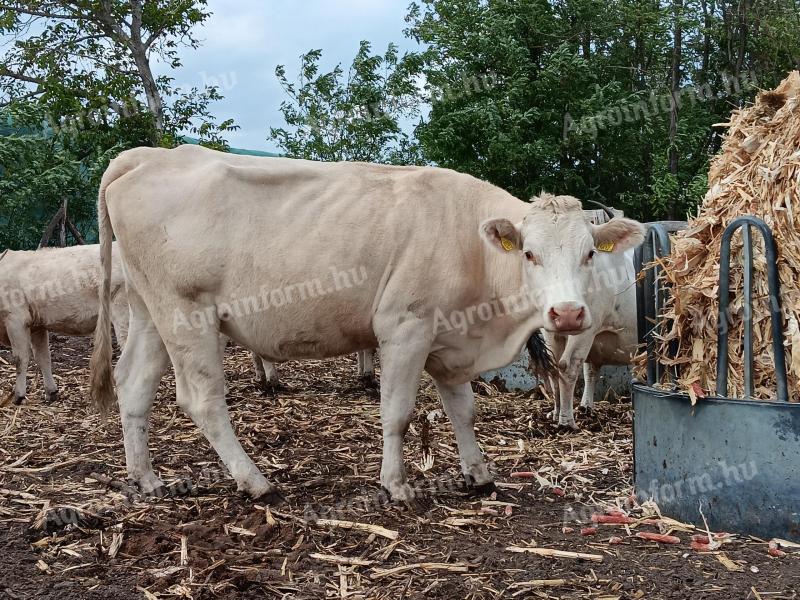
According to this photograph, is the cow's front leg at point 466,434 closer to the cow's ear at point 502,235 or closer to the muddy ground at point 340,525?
the muddy ground at point 340,525

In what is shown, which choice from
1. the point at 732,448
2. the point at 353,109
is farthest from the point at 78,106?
the point at 732,448

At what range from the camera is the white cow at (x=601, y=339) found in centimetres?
765

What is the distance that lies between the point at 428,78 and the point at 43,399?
476 inches

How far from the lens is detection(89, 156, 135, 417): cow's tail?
5.84 metres

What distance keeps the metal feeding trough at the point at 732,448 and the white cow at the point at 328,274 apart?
954mm

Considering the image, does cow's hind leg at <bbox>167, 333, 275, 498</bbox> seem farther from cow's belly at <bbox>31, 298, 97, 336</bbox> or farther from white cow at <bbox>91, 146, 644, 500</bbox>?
cow's belly at <bbox>31, 298, 97, 336</bbox>

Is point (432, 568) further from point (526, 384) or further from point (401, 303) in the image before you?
point (526, 384)

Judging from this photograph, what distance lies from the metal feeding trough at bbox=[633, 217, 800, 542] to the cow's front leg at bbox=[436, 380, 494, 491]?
3.75 ft

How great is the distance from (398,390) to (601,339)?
360 centimetres

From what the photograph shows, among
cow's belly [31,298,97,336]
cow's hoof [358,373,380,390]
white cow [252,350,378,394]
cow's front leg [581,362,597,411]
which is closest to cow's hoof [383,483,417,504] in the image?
cow's front leg [581,362,597,411]

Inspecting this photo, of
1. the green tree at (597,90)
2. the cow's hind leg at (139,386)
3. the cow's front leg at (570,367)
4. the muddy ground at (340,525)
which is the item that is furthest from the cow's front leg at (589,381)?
the green tree at (597,90)

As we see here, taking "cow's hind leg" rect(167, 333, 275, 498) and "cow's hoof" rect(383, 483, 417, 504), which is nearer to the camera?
"cow's hoof" rect(383, 483, 417, 504)

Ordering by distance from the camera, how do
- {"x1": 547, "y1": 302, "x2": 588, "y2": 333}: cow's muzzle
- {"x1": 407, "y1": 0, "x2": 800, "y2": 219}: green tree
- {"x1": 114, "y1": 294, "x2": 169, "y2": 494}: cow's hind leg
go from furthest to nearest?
{"x1": 407, "y1": 0, "x2": 800, "y2": 219}: green tree → {"x1": 114, "y1": 294, "x2": 169, "y2": 494}: cow's hind leg → {"x1": 547, "y1": 302, "x2": 588, "y2": 333}: cow's muzzle

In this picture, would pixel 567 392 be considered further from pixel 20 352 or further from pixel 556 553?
pixel 20 352
